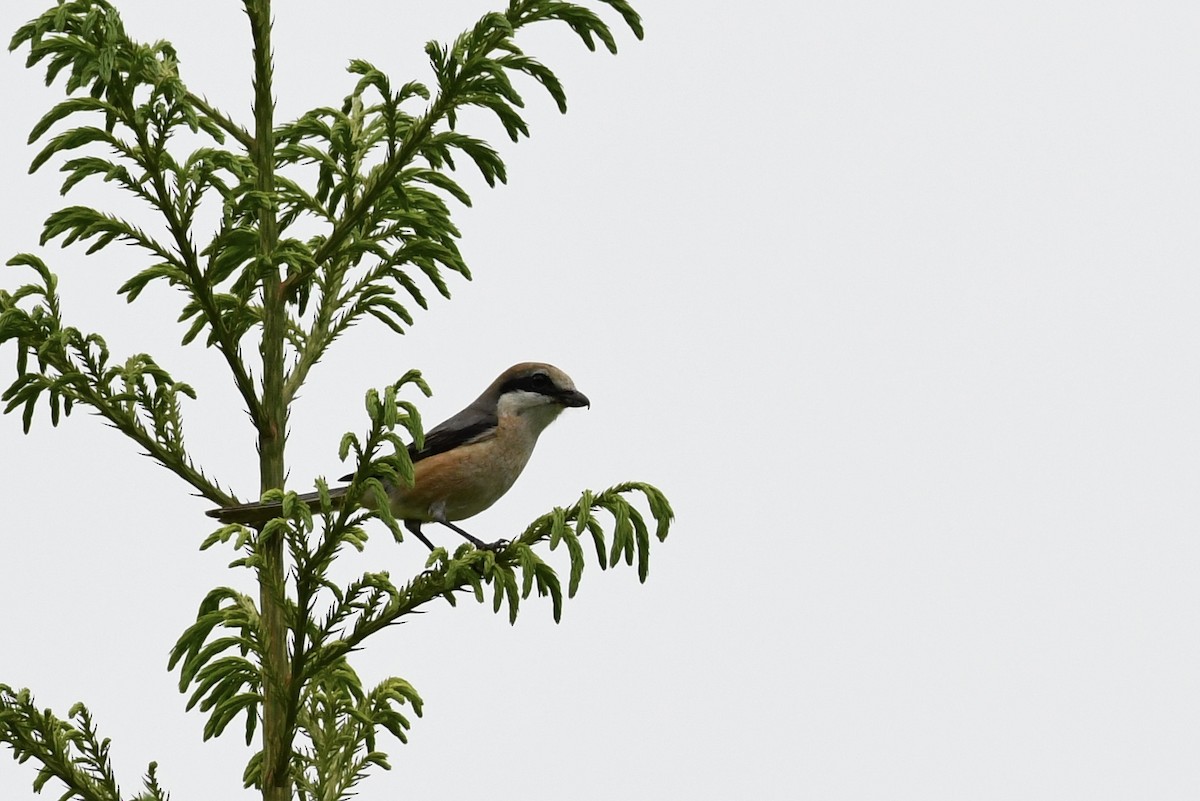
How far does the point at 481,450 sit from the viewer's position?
27.4ft

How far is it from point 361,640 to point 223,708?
776mm

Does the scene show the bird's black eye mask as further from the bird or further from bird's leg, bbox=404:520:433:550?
bird's leg, bbox=404:520:433:550

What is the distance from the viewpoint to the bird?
27.2 ft

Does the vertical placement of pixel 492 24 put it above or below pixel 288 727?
above

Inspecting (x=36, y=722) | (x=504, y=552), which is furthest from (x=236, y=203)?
(x=36, y=722)

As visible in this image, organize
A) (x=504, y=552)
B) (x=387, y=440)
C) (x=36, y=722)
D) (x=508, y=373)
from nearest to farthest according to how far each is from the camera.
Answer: (x=387, y=440) → (x=504, y=552) → (x=36, y=722) → (x=508, y=373)

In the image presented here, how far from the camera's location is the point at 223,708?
7242mm

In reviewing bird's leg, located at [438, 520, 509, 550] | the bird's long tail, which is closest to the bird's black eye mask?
bird's leg, located at [438, 520, 509, 550]

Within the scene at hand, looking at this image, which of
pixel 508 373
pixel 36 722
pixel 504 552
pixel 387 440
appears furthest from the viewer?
pixel 508 373

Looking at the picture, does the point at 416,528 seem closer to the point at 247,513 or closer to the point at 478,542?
the point at 478,542

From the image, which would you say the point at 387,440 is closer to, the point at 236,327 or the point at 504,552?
the point at 504,552

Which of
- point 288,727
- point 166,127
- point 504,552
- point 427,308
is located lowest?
point 288,727

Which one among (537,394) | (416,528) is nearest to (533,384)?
(537,394)

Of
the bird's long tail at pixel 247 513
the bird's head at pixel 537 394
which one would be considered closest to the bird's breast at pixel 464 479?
the bird's head at pixel 537 394
